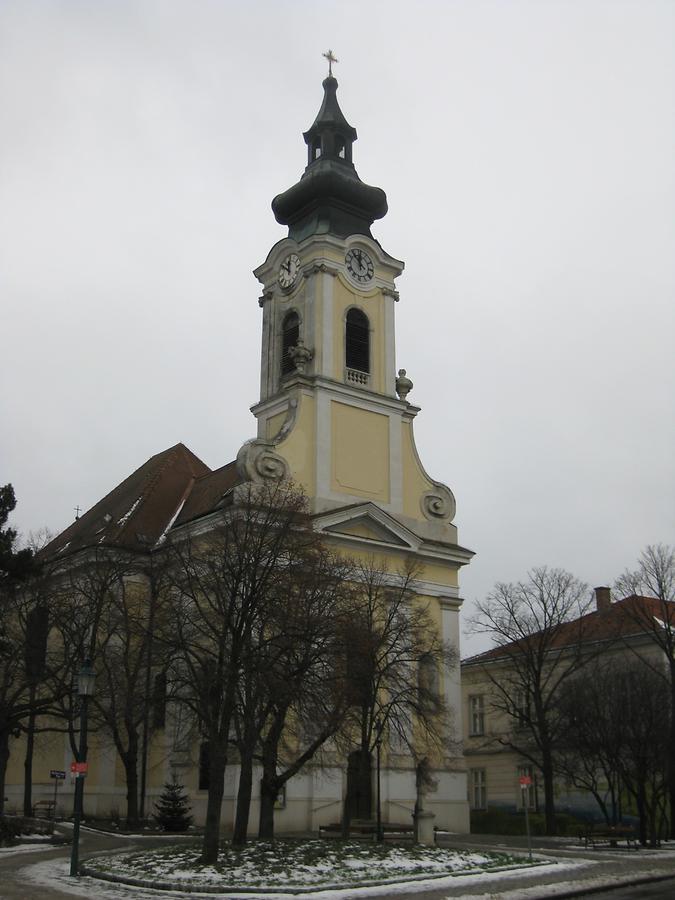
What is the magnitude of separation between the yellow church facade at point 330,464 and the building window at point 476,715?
16236mm

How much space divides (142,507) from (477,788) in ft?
78.9

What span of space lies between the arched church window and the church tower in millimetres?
45

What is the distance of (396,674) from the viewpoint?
31.8m

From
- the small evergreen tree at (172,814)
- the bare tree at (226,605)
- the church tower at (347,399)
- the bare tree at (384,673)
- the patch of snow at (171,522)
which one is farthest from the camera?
the patch of snow at (171,522)

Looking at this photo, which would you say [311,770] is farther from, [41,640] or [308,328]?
[308,328]

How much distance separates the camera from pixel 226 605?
82.3 ft

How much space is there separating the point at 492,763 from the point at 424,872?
34464 mm

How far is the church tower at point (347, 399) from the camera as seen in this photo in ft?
136

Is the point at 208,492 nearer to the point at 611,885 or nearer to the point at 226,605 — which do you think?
the point at 226,605

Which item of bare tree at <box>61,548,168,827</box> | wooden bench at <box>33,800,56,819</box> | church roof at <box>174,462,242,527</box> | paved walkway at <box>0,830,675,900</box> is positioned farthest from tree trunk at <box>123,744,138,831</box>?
church roof at <box>174,462,242,527</box>

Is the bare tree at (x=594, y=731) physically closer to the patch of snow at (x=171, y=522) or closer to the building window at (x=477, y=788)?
the building window at (x=477, y=788)

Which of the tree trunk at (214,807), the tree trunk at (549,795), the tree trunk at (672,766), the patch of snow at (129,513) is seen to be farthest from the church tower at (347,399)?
the tree trunk at (214,807)

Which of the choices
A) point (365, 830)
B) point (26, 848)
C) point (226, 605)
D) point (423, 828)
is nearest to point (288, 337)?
point (365, 830)

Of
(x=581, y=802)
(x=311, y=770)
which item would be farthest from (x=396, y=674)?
(x=581, y=802)
